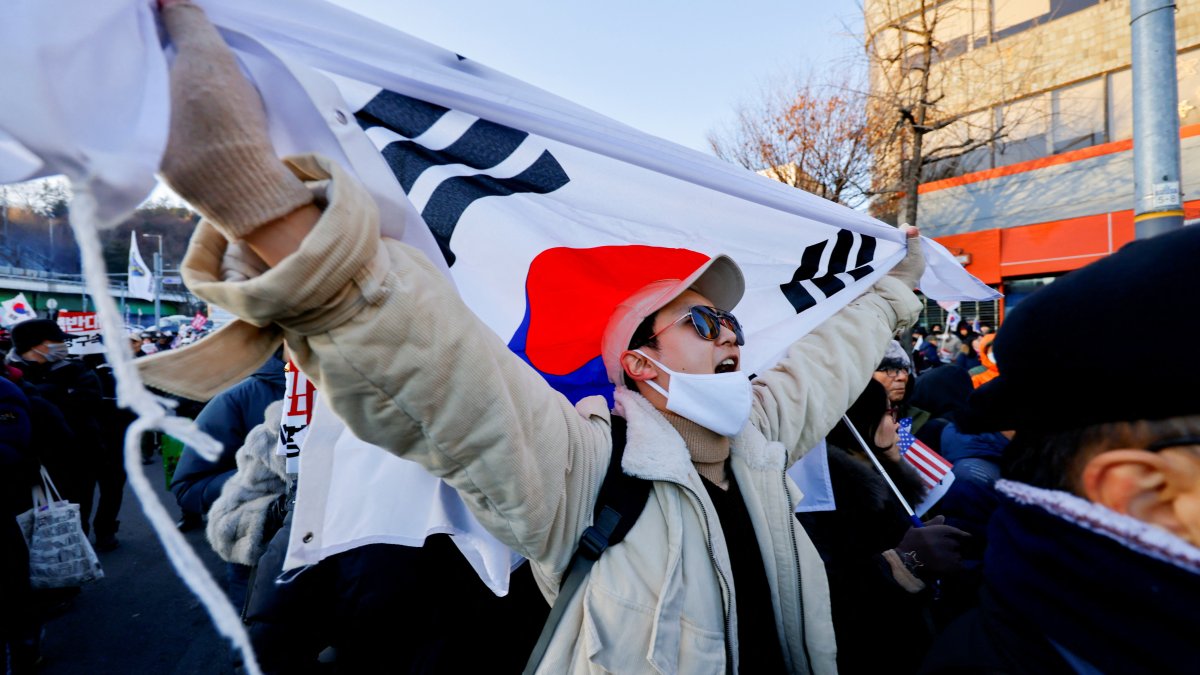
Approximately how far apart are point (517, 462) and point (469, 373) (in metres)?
0.21

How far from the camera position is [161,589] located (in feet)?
15.7

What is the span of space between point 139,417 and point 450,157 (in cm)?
105

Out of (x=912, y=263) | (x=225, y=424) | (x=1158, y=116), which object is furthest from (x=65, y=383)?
(x=1158, y=116)

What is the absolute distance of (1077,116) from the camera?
40.8 ft

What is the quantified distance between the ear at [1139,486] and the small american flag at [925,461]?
216cm

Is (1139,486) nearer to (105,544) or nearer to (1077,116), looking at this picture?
(105,544)

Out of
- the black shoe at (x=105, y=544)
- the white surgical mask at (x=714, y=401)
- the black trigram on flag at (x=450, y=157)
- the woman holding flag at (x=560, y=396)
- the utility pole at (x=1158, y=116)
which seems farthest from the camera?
the black shoe at (x=105, y=544)

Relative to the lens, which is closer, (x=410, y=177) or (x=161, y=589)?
(x=410, y=177)

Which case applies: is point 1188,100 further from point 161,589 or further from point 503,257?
point 161,589

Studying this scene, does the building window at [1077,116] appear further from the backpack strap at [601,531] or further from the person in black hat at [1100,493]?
the backpack strap at [601,531]

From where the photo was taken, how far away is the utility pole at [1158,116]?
336 centimetres

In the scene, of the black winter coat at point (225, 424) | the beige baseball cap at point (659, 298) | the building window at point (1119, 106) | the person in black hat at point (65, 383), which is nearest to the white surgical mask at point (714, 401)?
the beige baseball cap at point (659, 298)

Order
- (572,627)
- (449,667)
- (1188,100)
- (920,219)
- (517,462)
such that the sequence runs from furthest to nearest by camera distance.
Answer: (920,219), (1188,100), (449,667), (572,627), (517,462)

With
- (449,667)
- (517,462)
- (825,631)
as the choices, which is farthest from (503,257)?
(449,667)
